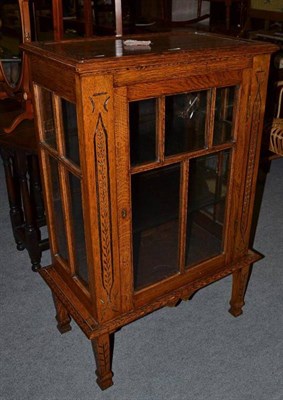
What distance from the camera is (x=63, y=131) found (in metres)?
1.22

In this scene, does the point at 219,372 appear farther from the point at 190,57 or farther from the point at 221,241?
the point at 190,57

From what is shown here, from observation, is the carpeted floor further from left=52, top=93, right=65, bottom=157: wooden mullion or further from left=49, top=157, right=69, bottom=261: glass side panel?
left=52, top=93, right=65, bottom=157: wooden mullion

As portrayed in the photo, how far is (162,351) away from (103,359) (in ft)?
1.03

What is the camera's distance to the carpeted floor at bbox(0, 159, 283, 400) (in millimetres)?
1544

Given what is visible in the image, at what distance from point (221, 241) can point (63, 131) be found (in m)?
0.68

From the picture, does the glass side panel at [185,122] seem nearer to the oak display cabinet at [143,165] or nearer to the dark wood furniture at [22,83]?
the oak display cabinet at [143,165]

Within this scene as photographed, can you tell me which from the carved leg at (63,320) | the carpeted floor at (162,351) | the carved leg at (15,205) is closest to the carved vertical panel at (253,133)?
the carpeted floor at (162,351)

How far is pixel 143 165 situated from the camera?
122 cm

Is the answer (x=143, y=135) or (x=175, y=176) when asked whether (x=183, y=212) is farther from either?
(x=143, y=135)

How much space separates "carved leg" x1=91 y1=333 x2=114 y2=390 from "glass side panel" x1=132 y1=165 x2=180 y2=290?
0.68ft

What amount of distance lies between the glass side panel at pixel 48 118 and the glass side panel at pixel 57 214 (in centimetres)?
6

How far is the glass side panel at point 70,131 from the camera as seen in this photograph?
1.15 metres

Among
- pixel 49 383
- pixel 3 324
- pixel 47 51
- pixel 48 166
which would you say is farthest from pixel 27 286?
pixel 47 51

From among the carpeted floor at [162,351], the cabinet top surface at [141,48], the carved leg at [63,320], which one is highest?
the cabinet top surface at [141,48]
